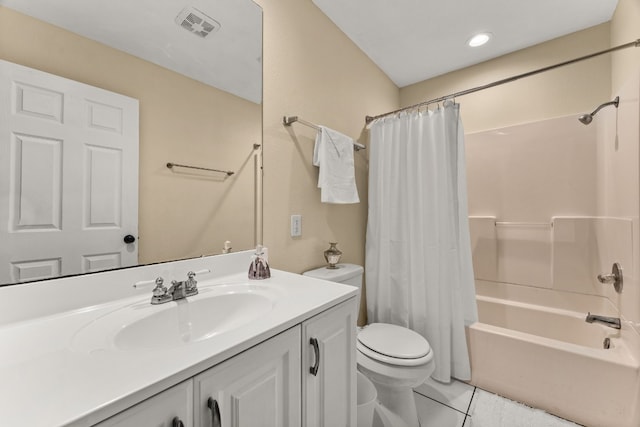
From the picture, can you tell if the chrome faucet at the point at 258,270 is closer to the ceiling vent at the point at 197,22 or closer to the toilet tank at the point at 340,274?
the toilet tank at the point at 340,274

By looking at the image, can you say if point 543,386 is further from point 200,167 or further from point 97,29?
point 97,29

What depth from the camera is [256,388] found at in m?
0.62

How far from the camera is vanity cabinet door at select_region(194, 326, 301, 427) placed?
20.9 inches

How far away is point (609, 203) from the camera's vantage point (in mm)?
1612

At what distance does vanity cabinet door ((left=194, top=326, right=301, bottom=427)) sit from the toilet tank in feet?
2.30

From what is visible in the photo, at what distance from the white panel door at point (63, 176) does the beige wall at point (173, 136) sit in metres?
0.04

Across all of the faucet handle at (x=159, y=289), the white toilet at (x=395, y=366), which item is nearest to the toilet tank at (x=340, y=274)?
the white toilet at (x=395, y=366)

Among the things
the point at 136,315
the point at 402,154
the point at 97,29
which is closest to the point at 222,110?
the point at 97,29

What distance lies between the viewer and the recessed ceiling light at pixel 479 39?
6.11 ft

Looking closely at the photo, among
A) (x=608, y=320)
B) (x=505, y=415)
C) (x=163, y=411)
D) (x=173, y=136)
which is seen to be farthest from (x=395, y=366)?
(x=173, y=136)

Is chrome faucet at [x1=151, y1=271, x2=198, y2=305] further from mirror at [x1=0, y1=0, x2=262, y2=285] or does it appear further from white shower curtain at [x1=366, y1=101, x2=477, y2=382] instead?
white shower curtain at [x1=366, y1=101, x2=477, y2=382]

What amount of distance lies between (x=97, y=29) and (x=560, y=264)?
9.16 feet

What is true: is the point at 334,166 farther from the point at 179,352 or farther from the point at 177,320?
the point at 179,352

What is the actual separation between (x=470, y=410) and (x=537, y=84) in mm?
2296
